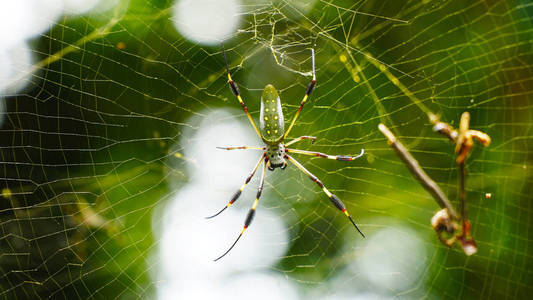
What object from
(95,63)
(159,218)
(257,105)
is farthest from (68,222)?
A: (257,105)

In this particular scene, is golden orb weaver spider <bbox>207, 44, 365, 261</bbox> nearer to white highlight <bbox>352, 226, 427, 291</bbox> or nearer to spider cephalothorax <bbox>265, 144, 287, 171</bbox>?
spider cephalothorax <bbox>265, 144, 287, 171</bbox>

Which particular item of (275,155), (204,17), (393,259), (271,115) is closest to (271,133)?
(271,115)

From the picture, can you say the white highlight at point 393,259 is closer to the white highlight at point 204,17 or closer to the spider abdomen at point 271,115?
the spider abdomen at point 271,115

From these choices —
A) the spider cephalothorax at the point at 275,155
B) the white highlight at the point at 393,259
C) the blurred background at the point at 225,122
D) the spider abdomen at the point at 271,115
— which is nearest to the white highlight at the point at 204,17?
the blurred background at the point at 225,122

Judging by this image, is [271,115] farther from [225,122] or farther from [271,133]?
[225,122]

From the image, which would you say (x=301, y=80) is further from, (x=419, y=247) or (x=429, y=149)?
(x=419, y=247)
